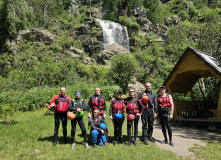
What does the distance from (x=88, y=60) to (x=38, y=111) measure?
17.4 m

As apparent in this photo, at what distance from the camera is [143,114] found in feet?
20.1

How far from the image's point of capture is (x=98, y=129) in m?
5.50

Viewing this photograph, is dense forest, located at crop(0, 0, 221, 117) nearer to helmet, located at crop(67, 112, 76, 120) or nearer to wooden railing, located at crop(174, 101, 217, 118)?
wooden railing, located at crop(174, 101, 217, 118)

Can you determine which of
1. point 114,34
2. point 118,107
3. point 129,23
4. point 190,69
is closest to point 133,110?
point 118,107

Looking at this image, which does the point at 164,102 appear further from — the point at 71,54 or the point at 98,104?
the point at 71,54

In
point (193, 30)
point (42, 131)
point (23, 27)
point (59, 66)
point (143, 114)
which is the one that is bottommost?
point (42, 131)

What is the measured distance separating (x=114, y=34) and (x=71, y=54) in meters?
12.2

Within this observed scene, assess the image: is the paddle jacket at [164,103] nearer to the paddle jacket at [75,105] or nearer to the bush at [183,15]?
the paddle jacket at [75,105]

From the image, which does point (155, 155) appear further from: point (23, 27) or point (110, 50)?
point (23, 27)

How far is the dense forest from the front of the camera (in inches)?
491

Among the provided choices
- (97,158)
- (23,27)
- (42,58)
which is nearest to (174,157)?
(97,158)

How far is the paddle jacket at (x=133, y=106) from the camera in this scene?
5.56 m

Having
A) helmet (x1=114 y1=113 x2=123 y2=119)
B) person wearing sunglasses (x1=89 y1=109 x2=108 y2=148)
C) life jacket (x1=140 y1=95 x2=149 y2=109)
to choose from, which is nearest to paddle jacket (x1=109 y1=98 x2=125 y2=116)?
helmet (x1=114 y1=113 x2=123 y2=119)

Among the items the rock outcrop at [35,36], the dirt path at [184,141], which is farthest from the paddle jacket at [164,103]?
the rock outcrop at [35,36]
